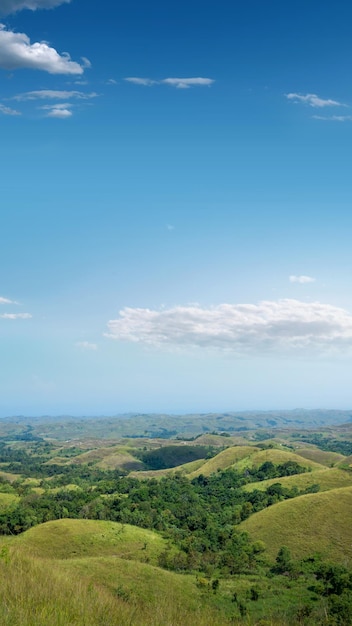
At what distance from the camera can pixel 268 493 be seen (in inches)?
5202

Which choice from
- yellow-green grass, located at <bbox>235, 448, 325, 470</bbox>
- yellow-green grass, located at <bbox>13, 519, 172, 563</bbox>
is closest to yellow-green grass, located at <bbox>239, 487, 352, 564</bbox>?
yellow-green grass, located at <bbox>13, 519, 172, 563</bbox>

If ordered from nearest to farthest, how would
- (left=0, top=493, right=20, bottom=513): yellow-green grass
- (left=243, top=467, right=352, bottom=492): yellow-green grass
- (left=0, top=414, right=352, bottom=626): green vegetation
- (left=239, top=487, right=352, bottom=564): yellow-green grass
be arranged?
(left=0, top=414, right=352, bottom=626): green vegetation, (left=239, top=487, right=352, bottom=564): yellow-green grass, (left=0, top=493, right=20, bottom=513): yellow-green grass, (left=243, top=467, right=352, bottom=492): yellow-green grass

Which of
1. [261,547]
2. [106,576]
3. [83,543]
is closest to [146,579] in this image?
[106,576]

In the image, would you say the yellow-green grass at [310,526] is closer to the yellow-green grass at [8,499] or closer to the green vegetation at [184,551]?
the green vegetation at [184,551]

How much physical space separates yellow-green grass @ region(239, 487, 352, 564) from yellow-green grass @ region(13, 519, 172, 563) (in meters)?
23.6

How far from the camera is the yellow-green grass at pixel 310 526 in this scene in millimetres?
88250

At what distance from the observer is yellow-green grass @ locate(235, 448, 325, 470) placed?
180 m

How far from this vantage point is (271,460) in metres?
181

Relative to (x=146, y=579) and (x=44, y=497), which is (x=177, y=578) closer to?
(x=146, y=579)

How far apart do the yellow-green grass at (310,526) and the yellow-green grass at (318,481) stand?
67.3 ft

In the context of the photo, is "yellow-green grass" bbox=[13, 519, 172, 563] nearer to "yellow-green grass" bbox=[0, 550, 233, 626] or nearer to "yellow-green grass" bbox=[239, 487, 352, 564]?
"yellow-green grass" bbox=[239, 487, 352, 564]

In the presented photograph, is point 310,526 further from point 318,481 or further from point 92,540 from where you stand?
point 92,540

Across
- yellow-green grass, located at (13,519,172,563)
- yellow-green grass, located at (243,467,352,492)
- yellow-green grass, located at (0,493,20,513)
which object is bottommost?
yellow-green grass, located at (0,493,20,513)

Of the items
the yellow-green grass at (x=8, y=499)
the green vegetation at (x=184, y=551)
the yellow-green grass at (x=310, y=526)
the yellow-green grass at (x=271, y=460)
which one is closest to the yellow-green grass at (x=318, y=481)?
the green vegetation at (x=184, y=551)
